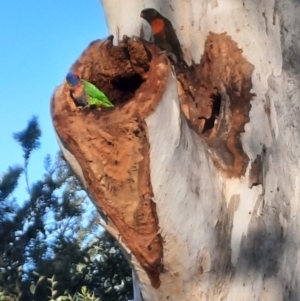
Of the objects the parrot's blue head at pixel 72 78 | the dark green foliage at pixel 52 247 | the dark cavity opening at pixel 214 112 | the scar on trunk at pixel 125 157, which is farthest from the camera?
the dark green foliage at pixel 52 247

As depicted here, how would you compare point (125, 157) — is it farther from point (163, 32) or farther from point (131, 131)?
point (163, 32)

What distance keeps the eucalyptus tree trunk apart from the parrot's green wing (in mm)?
30

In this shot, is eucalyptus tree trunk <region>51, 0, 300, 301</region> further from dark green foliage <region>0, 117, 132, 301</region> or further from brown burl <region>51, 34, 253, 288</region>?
dark green foliage <region>0, 117, 132, 301</region>

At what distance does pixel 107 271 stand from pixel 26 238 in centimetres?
48

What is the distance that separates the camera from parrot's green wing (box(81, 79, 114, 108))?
1244mm

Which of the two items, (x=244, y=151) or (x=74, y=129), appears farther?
(x=244, y=151)

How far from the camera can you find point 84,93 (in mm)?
1243

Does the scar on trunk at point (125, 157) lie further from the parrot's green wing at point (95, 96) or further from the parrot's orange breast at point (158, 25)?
the parrot's orange breast at point (158, 25)

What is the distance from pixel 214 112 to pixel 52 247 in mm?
2000

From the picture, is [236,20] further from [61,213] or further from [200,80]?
[61,213]

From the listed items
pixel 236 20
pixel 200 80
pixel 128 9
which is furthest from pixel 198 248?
pixel 128 9

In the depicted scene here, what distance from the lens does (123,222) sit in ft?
3.97

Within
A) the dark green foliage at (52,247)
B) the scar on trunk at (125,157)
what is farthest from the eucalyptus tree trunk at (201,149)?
the dark green foliage at (52,247)

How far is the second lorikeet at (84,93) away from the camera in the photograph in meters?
1.24
